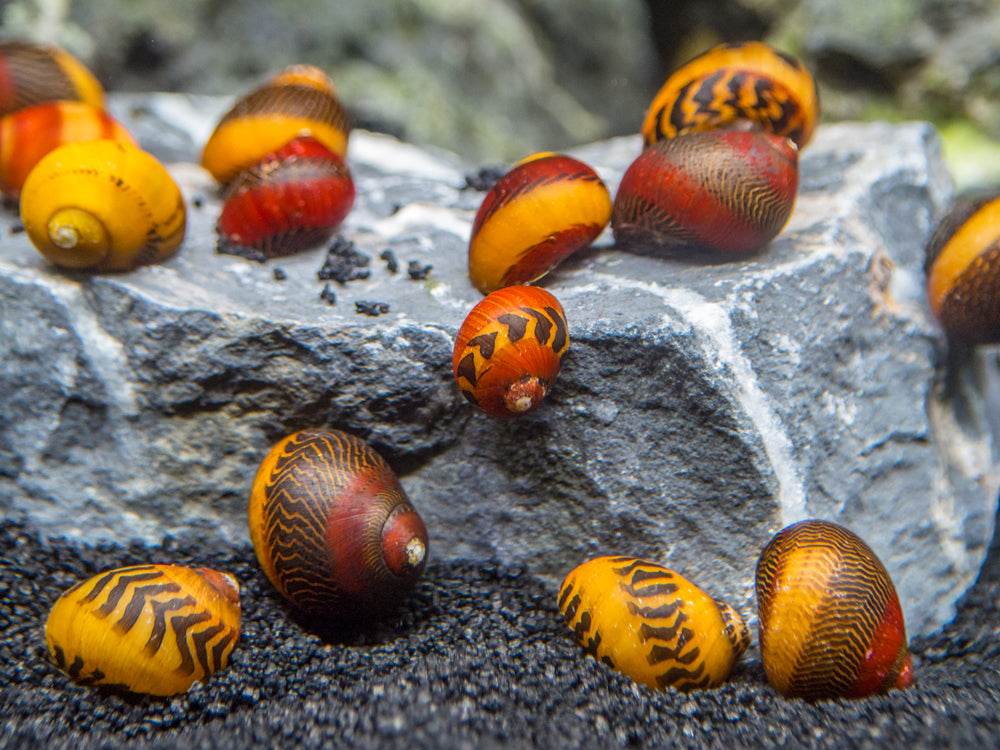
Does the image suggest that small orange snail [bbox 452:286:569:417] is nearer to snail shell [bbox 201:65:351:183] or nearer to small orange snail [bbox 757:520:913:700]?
small orange snail [bbox 757:520:913:700]

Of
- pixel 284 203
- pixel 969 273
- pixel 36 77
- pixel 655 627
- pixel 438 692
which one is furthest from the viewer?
pixel 36 77

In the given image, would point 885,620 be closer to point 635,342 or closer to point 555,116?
point 635,342

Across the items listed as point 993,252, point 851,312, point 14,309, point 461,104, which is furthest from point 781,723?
point 461,104

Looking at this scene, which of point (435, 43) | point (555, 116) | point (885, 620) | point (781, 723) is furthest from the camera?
point (555, 116)

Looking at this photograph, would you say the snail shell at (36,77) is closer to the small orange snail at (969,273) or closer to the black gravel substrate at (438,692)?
the black gravel substrate at (438,692)

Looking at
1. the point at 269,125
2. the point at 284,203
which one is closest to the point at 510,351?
the point at 284,203

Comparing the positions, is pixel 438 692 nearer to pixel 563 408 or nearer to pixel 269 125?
pixel 563 408

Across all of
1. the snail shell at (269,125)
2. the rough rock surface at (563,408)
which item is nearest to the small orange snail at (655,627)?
the rough rock surface at (563,408)
